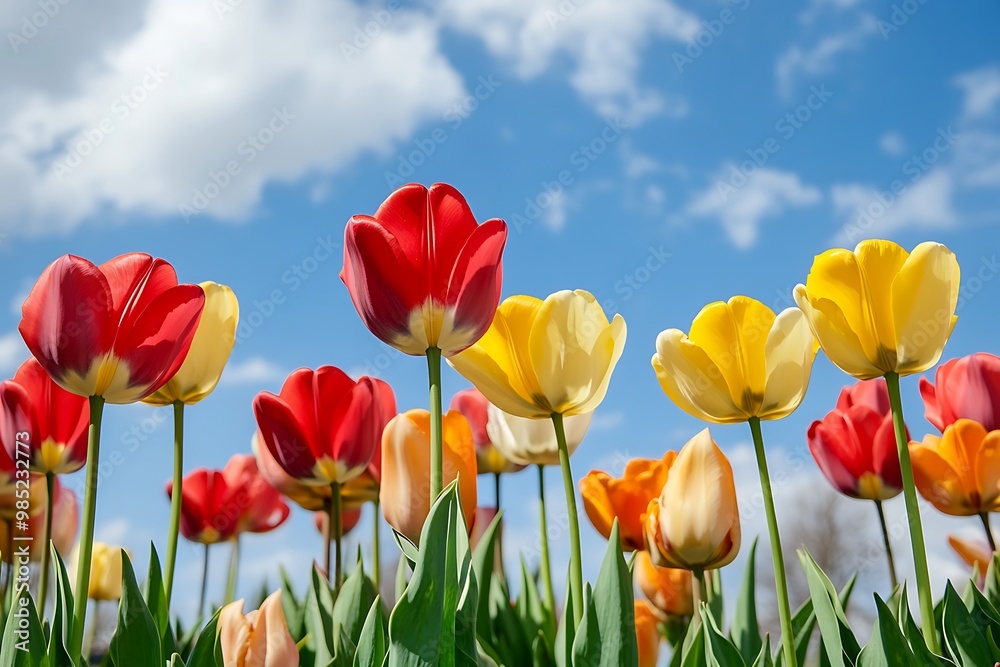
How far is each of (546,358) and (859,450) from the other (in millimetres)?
1001

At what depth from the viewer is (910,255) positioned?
148cm

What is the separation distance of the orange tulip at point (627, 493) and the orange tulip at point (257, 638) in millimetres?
758

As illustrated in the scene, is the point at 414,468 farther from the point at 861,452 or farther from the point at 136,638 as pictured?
the point at 861,452

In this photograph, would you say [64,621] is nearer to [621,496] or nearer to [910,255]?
[621,496]

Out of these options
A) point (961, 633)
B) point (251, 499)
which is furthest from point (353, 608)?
point (251, 499)

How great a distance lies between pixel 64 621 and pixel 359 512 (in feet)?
4.81

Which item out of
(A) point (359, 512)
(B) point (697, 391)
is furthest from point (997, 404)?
(A) point (359, 512)

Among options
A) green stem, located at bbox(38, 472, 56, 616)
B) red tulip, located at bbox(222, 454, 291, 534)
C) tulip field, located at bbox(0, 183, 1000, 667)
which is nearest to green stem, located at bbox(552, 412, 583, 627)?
tulip field, located at bbox(0, 183, 1000, 667)

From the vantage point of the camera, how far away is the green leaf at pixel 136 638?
1280mm

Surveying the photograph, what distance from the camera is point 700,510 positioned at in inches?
60.6

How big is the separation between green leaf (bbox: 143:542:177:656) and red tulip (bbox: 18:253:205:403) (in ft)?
1.27

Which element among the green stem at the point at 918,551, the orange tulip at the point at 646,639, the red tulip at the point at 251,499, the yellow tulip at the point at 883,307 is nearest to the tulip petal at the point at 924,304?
the yellow tulip at the point at 883,307

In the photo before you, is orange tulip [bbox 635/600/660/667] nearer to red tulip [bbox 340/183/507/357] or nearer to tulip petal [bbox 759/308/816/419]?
tulip petal [bbox 759/308/816/419]

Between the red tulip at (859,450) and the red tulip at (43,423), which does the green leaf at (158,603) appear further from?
the red tulip at (859,450)
